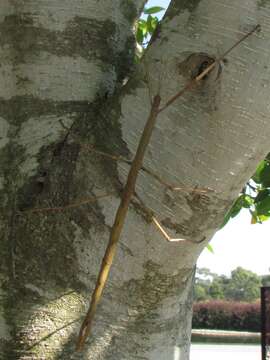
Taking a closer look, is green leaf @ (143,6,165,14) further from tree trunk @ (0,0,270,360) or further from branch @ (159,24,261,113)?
branch @ (159,24,261,113)

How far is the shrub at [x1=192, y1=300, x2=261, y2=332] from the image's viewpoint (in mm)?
26359

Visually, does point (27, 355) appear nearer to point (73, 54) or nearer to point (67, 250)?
point (67, 250)

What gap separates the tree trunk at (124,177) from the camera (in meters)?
1.60

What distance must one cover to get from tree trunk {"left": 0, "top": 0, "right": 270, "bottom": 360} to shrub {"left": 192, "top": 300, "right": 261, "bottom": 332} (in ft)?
82.9

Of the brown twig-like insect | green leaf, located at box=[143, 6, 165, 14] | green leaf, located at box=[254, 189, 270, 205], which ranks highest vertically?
green leaf, located at box=[143, 6, 165, 14]

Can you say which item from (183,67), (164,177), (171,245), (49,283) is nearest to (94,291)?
(49,283)

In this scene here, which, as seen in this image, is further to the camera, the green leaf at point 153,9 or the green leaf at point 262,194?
the green leaf at point 153,9

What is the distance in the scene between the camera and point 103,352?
172 cm

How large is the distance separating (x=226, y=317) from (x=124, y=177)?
85.8 ft

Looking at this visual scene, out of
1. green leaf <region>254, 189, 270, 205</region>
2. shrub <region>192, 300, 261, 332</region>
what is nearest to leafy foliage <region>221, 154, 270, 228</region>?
green leaf <region>254, 189, 270, 205</region>

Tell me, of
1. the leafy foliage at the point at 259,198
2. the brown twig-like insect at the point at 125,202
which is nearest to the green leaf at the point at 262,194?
the leafy foliage at the point at 259,198

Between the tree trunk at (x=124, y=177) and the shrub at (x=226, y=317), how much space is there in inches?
995

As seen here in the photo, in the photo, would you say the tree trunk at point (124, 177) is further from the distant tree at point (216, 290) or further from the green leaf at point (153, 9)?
the distant tree at point (216, 290)

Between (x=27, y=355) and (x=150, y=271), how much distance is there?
0.41 meters
